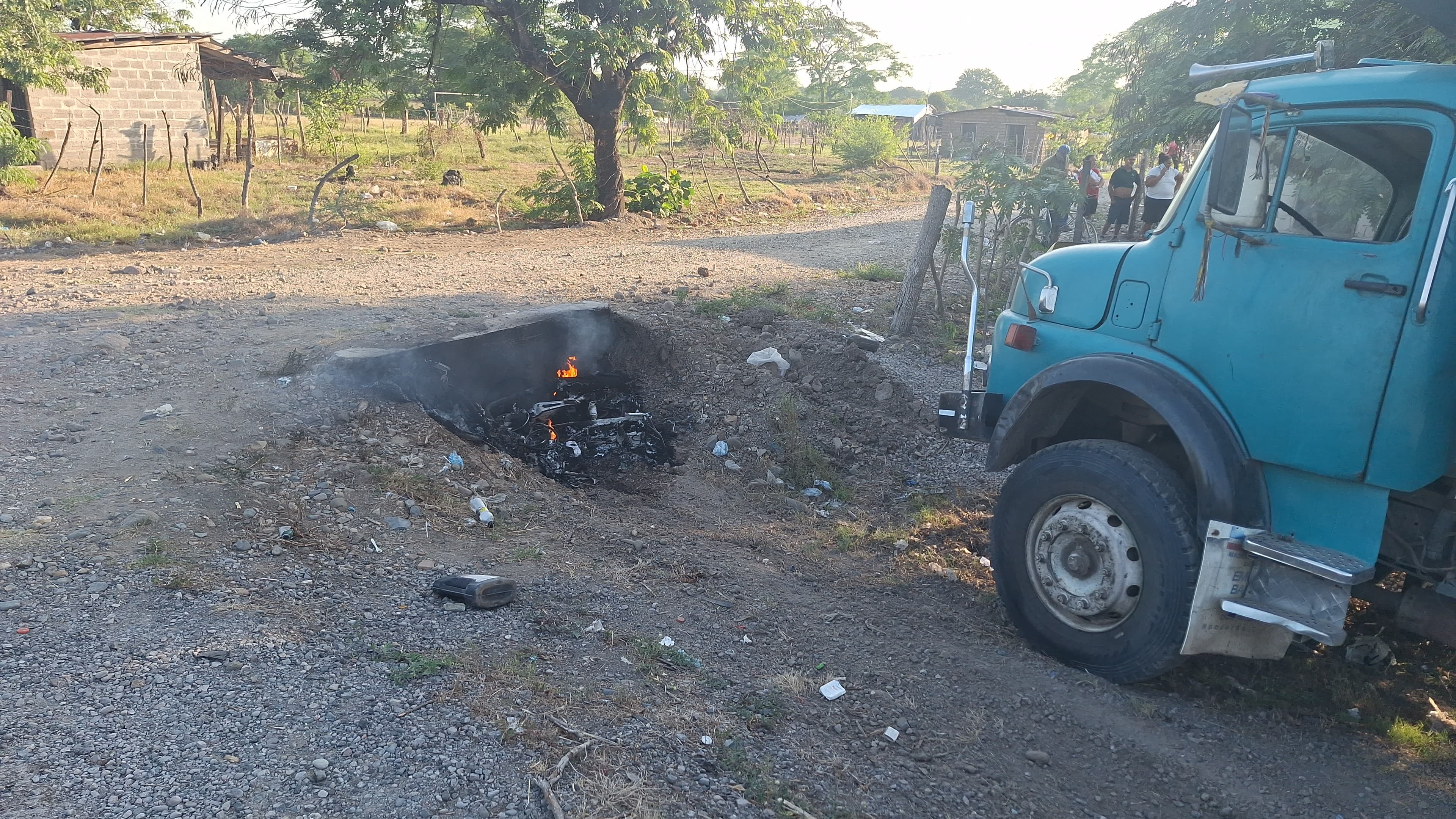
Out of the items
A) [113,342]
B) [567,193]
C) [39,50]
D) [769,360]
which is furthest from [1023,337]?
[39,50]

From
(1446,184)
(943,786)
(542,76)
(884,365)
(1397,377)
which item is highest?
(542,76)

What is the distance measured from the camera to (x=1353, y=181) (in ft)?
11.5

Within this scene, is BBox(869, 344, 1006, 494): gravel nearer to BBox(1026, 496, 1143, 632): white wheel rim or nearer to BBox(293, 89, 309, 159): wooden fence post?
BBox(1026, 496, 1143, 632): white wheel rim

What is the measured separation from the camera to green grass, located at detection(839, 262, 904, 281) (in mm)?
11961

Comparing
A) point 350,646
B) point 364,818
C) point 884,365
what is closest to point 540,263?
point 884,365

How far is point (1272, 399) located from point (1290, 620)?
0.83 meters

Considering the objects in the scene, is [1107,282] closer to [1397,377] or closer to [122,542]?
[1397,377]

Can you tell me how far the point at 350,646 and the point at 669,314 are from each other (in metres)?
5.58

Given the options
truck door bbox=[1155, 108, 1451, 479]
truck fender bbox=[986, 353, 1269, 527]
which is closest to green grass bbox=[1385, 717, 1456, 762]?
truck fender bbox=[986, 353, 1269, 527]

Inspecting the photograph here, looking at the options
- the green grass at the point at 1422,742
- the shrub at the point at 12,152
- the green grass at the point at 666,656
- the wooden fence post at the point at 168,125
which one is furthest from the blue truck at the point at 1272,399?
the wooden fence post at the point at 168,125

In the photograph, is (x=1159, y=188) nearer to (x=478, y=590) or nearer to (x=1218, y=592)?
(x=1218, y=592)

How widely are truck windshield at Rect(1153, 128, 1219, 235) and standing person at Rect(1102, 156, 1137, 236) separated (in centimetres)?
966

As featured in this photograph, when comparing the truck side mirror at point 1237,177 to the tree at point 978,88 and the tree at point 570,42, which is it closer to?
the tree at point 570,42

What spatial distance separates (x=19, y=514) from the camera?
4457mm
